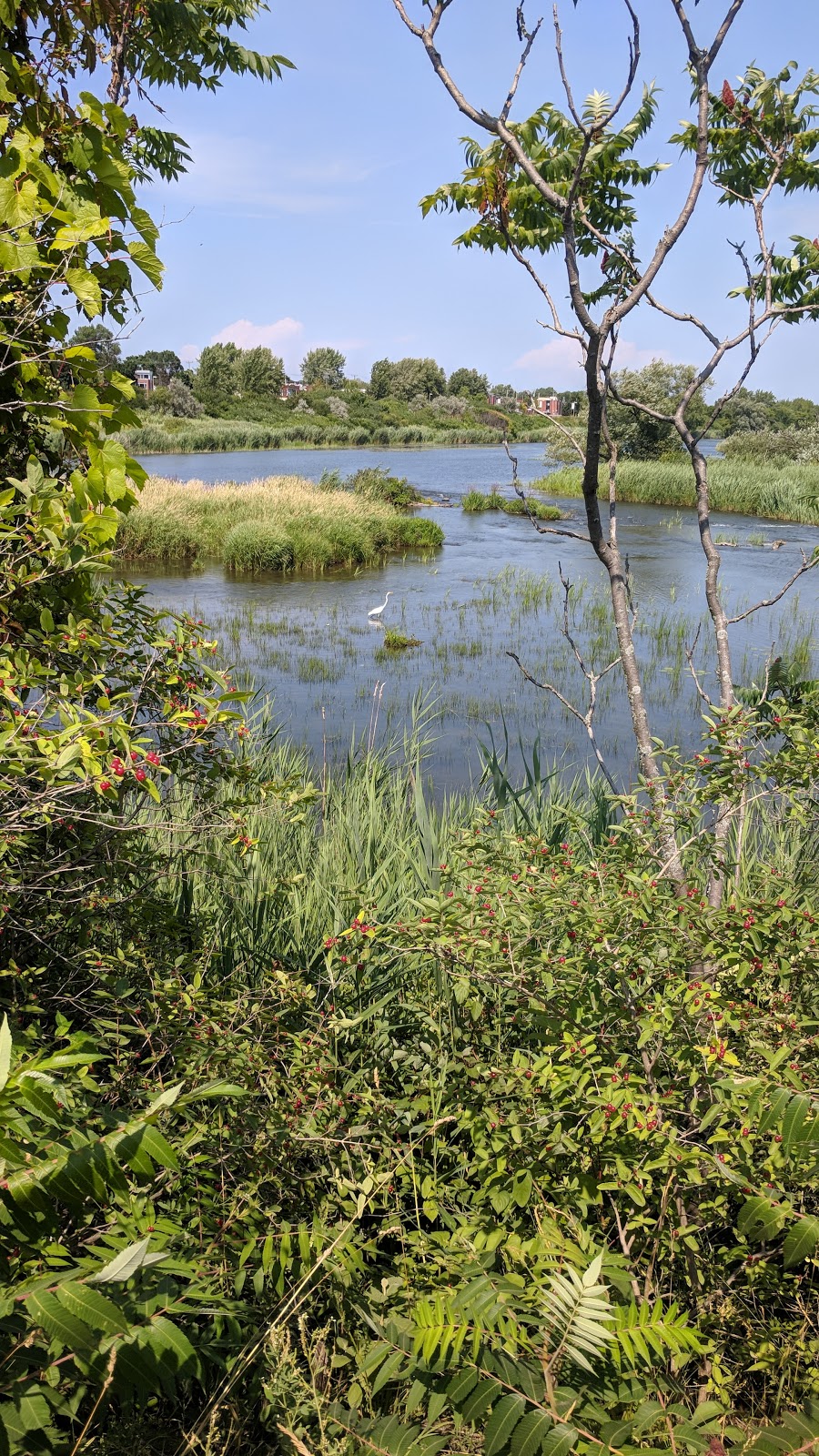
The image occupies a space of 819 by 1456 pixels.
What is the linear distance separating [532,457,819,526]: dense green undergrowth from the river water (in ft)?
5.11

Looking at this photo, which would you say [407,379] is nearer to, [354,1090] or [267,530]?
[267,530]

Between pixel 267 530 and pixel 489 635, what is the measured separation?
730 cm

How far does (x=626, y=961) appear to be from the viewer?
1.84m

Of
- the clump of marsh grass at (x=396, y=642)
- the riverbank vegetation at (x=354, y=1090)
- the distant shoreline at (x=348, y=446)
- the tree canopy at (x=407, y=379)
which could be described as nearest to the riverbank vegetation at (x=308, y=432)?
the distant shoreline at (x=348, y=446)

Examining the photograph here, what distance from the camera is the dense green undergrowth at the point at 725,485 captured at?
24.3 metres

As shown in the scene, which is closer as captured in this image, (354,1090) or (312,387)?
(354,1090)

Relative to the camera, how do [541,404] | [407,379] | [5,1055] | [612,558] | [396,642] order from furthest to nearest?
[407,379], [396,642], [541,404], [612,558], [5,1055]

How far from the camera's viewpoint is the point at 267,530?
18031 mm

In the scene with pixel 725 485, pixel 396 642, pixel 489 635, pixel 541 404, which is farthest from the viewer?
pixel 725 485

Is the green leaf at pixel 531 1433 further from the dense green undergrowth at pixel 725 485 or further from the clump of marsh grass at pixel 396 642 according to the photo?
the dense green undergrowth at pixel 725 485

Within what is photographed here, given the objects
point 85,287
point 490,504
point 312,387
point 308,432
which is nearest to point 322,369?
point 312,387

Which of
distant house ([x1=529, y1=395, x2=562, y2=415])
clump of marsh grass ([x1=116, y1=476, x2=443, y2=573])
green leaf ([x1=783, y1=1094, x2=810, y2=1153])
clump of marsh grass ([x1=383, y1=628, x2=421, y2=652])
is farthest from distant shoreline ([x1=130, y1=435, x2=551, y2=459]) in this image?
green leaf ([x1=783, y1=1094, x2=810, y2=1153])

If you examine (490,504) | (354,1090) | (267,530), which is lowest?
(354,1090)

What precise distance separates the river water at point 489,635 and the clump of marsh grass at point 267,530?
633 millimetres
